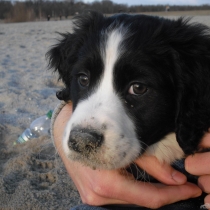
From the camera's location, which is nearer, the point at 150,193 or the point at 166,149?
the point at 150,193

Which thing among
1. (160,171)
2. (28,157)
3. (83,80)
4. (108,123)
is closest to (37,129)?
(28,157)

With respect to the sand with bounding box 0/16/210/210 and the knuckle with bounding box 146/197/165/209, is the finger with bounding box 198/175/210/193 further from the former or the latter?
the sand with bounding box 0/16/210/210

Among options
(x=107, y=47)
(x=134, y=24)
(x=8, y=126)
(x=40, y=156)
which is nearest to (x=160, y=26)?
(x=134, y=24)

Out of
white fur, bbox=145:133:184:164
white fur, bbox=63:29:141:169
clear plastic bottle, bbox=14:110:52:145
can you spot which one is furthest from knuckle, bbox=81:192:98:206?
clear plastic bottle, bbox=14:110:52:145

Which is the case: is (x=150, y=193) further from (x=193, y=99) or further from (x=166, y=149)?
(x=193, y=99)

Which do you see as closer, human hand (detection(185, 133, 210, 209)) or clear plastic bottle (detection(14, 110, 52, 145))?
human hand (detection(185, 133, 210, 209))

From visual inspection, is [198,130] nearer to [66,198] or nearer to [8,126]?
[66,198]

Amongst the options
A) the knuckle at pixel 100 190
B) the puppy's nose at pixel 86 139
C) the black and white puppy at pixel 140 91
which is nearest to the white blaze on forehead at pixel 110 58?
the black and white puppy at pixel 140 91
